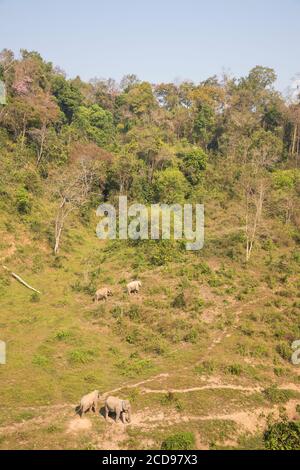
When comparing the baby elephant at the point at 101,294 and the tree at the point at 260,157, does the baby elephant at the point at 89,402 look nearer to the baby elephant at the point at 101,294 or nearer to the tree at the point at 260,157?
the baby elephant at the point at 101,294

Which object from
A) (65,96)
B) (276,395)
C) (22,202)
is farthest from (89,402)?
(65,96)

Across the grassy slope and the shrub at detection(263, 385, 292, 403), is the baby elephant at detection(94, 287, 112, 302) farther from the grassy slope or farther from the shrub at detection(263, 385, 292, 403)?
the shrub at detection(263, 385, 292, 403)

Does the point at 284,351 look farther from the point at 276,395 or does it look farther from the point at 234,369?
the point at 276,395

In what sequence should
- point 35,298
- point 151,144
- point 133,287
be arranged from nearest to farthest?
point 35,298 < point 133,287 < point 151,144

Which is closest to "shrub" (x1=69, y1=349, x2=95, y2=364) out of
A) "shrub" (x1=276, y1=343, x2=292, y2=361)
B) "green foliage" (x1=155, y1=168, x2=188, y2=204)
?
"shrub" (x1=276, y1=343, x2=292, y2=361)

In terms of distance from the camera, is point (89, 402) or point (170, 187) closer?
point (89, 402)

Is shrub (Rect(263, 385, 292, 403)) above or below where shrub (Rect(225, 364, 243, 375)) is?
below
